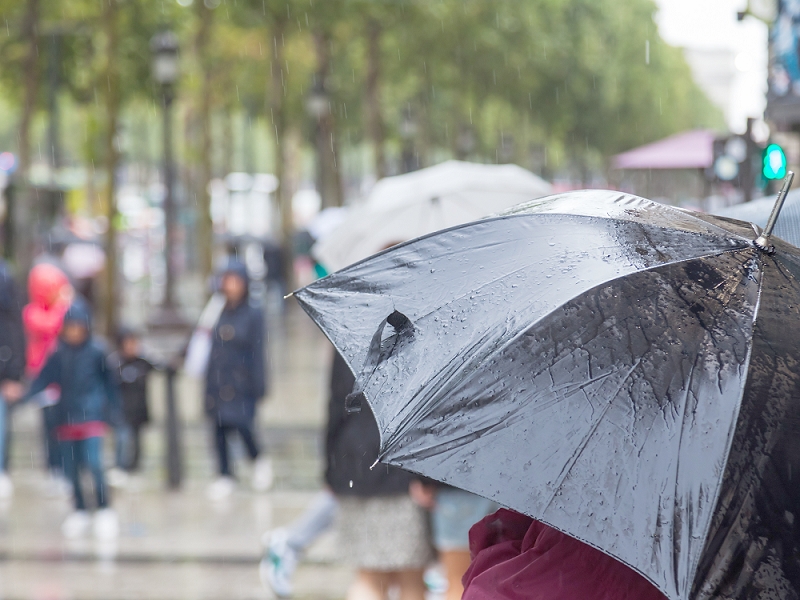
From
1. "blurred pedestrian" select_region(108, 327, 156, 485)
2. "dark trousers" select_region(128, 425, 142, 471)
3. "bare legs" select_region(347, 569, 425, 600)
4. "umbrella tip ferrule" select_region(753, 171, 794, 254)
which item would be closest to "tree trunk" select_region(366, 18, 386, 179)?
"blurred pedestrian" select_region(108, 327, 156, 485)

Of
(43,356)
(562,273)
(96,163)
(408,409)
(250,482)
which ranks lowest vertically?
(250,482)

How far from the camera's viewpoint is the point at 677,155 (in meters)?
26.6

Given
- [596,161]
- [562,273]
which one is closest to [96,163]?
[562,273]

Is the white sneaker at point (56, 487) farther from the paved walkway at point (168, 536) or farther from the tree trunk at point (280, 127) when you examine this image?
the tree trunk at point (280, 127)

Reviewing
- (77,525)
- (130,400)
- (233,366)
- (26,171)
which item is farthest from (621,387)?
(26,171)

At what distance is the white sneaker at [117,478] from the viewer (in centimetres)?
920

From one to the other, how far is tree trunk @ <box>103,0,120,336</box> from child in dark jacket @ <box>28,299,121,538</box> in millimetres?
8356

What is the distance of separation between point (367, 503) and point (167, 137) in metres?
14.1

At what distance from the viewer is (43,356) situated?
958 cm

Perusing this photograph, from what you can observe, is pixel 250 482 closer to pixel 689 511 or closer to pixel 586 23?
pixel 689 511

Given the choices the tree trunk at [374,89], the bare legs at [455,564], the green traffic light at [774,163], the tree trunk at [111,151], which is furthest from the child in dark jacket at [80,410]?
the tree trunk at [374,89]

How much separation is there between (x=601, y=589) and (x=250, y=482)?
7443 mm

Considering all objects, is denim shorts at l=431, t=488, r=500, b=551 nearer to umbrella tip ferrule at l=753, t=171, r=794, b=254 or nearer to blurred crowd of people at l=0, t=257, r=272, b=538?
umbrella tip ferrule at l=753, t=171, r=794, b=254

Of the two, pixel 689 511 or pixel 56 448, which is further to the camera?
pixel 56 448
